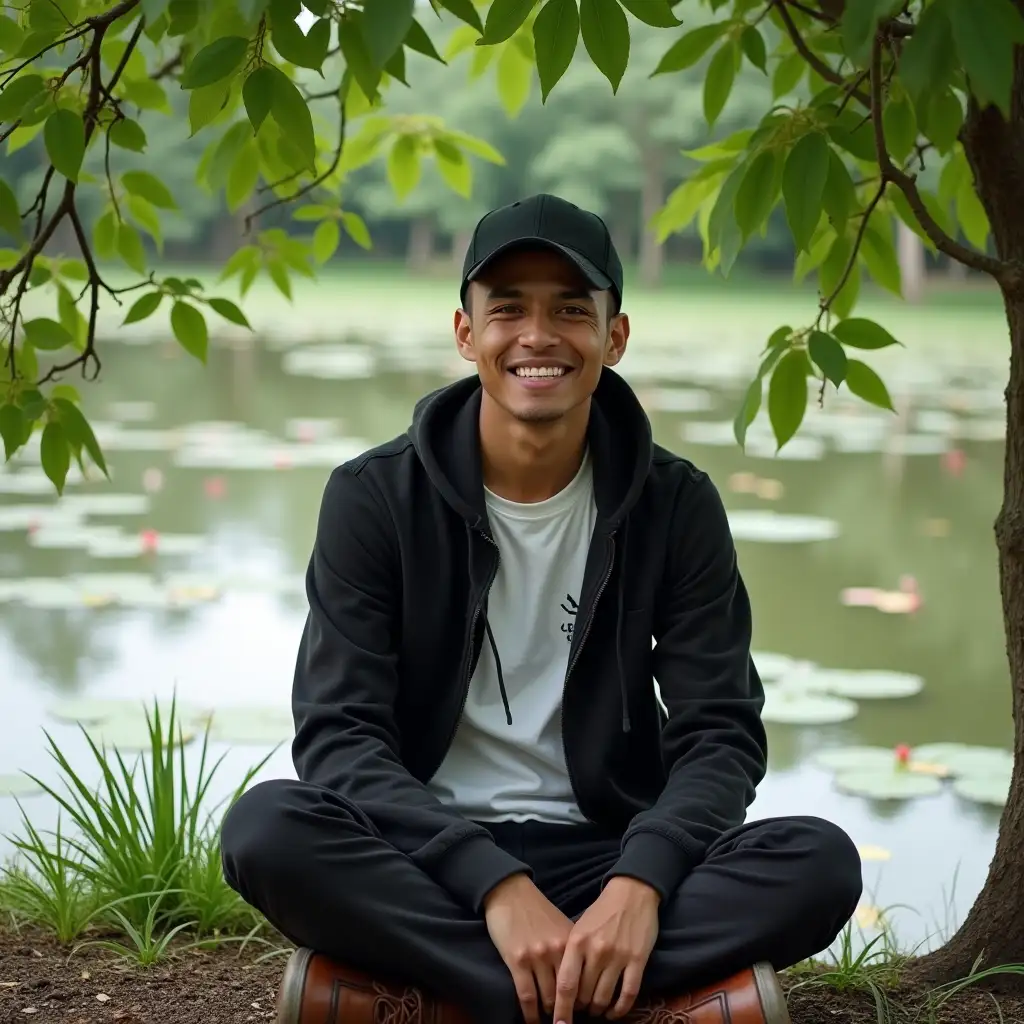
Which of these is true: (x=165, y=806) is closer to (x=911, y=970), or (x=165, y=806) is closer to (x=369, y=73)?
(x=911, y=970)

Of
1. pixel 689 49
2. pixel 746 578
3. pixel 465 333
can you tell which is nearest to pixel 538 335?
pixel 465 333

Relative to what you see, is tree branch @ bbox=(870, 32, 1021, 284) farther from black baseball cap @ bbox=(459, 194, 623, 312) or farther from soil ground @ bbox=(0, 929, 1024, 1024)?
soil ground @ bbox=(0, 929, 1024, 1024)

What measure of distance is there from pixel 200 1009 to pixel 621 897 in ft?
1.68

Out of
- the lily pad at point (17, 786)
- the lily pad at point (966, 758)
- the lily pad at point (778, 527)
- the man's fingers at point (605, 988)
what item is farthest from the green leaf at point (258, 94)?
the lily pad at point (778, 527)

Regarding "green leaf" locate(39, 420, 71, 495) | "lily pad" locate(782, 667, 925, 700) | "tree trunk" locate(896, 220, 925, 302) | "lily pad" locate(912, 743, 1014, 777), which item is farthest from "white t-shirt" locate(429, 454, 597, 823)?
"tree trunk" locate(896, 220, 925, 302)

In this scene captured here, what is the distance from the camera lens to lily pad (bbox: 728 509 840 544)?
452cm

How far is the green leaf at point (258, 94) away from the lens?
117 centimetres

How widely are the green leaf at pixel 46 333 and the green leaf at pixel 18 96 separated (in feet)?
1.04

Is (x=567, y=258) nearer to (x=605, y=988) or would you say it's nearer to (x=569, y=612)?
(x=569, y=612)

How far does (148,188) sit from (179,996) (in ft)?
2.96

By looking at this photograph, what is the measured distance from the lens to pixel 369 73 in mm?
1082

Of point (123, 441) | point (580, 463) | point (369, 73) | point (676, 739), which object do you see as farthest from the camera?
point (123, 441)

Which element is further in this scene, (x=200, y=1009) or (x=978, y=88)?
(x=200, y=1009)

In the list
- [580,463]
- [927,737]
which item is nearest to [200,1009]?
[580,463]
